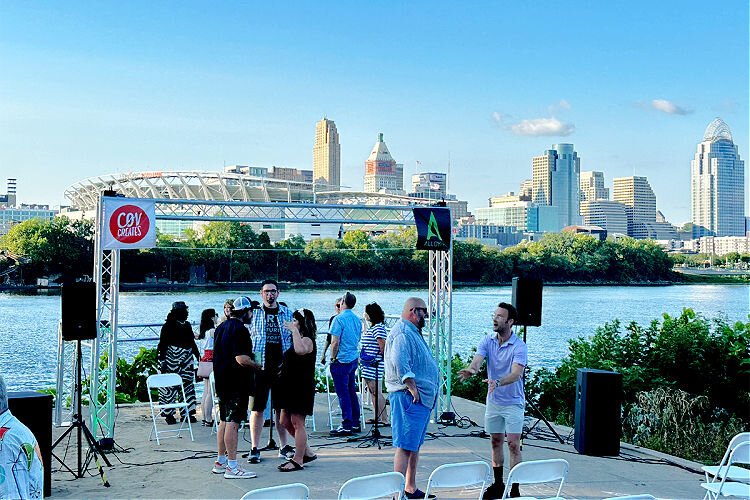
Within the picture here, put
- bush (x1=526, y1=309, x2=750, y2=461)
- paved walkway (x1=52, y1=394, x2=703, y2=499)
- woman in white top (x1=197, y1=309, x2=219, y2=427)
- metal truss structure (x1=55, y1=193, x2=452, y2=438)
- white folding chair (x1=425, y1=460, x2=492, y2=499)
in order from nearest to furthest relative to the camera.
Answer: white folding chair (x1=425, y1=460, x2=492, y2=499), paved walkway (x1=52, y1=394, x2=703, y2=499), metal truss structure (x1=55, y1=193, x2=452, y2=438), woman in white top (x1=197, y1=309, x2=219, y2=427), bush (x1=526, y1=309, x2=750, y2=461)

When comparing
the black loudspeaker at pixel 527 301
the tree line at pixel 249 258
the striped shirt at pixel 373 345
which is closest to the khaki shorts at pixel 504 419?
the striped shirt at pixel 373 345

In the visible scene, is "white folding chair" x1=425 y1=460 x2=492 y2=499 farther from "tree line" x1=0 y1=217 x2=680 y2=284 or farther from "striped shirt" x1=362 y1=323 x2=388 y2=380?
"tree line" x1=0 y1=217 x2=680 y2=284

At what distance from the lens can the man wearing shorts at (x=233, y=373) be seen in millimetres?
6629

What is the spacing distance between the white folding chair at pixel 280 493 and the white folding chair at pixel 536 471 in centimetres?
137

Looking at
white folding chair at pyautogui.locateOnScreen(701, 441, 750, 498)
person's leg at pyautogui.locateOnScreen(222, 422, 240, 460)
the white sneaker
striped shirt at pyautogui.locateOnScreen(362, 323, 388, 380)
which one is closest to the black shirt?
person's leg at pyautogui.locateOnScreen(222, 422, 240, 460)

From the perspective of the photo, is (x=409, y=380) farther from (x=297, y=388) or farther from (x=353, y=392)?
(x=353, y=392)

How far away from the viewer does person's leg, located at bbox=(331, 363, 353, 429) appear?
860 cm

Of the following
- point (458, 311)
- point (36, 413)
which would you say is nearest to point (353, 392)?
point (36, 413)

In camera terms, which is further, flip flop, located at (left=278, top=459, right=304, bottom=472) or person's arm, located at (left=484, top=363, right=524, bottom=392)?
flip flop, located at (left=278, top=459, right=304, bottom=472)

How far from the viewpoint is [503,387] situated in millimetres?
6273

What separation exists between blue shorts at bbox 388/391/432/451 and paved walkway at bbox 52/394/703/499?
910mm

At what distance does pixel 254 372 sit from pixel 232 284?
51537 mm

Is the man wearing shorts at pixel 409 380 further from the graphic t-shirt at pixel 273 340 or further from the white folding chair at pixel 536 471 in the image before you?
the graphic t-shirt at pixel 273 340

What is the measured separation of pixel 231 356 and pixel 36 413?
153cm
